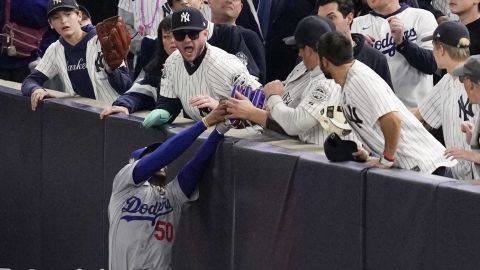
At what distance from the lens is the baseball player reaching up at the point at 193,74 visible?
7.40 metres

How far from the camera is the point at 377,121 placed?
605 centimetres

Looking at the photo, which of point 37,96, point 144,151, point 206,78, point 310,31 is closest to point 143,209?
point 144,151

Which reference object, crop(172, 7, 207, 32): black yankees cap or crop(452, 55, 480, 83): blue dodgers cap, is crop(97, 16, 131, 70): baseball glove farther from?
crop(452, 55, 480, 83): blue dodgers cap

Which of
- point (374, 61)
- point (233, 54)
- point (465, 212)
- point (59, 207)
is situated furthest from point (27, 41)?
point (465, 212)

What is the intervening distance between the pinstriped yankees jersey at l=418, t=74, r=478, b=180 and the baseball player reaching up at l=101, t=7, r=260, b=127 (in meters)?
0.98

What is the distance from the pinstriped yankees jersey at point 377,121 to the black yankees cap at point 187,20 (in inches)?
56.9

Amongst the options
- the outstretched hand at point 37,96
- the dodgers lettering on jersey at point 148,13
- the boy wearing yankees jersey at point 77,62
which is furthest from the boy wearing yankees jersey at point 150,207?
the dodgers lettering on jersey at point 148,13

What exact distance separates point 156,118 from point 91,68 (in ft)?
4.34

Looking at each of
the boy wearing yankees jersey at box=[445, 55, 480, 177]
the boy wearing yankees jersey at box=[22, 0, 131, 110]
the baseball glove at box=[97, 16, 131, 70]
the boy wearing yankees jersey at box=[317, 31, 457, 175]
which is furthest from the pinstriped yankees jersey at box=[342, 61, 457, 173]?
the boy wearing yankees jersey at box=[22, 0, 131, 110]

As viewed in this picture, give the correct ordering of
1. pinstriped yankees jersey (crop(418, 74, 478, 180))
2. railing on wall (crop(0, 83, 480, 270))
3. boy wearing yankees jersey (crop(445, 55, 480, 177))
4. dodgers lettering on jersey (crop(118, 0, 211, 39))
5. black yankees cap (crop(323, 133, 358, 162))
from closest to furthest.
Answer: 1. railing on wall (crop(0, 83, 480, 270))
2. boy wearing yankees jersey (crop(445, 55, 480, 177))
3. black yankees cap (crop(323, 133, 358, 162))
4. pinstriped yankees jersey (crop(418, 74, 478, 180))
5. dodgers lettering on jersey (crop(118, 0, 211, 39))

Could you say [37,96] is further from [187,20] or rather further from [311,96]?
[311,96]

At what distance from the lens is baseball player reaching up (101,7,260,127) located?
24.3 ft

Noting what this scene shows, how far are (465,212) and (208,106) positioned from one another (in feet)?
7.35

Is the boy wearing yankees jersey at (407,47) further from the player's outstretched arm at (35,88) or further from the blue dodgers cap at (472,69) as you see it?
the player's outstretched arm at (35,88)
